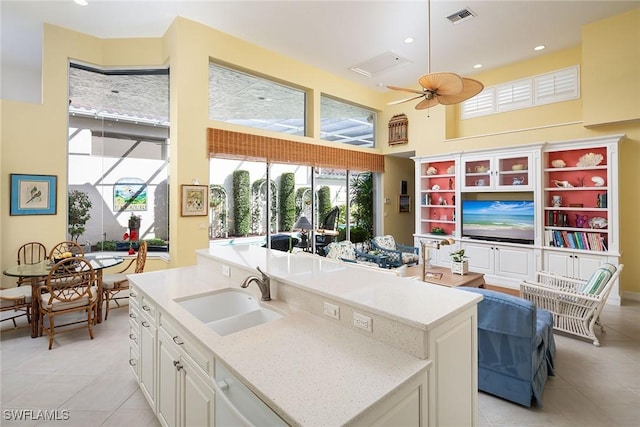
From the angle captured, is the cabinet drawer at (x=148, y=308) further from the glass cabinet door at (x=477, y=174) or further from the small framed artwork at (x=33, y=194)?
the glass cabinet door at (x=477, y=174)

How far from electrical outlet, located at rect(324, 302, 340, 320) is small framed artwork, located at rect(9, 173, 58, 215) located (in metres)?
5.09

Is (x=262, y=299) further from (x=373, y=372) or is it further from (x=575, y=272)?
(x=575, y=272)

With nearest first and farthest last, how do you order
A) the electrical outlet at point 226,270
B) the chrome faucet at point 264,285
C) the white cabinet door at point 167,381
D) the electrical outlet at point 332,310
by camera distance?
1. the electrical outlet at point 332,310
2. the white cabinet door at point 167,381
3. the chrome faucet at point 264,285
4. the electrical outlet at point 226,270

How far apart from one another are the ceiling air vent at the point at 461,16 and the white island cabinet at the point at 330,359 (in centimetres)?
431

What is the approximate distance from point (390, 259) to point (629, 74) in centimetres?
439

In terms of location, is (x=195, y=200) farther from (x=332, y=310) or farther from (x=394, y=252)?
(x=332, y=310)

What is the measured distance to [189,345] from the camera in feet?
5.17

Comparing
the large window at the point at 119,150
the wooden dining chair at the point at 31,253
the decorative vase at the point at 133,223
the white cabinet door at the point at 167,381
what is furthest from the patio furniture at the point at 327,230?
the white cabinet door at the point at 167,381

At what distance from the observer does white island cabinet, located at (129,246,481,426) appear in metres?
1.06

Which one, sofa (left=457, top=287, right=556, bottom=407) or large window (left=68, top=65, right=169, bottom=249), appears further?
large window (left=68, top=65, right=169, bottom=249)

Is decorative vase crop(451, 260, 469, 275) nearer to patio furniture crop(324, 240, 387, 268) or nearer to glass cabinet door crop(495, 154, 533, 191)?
patio furniture crop(324, 240, 387, 268)

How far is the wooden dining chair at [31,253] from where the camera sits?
4410mm

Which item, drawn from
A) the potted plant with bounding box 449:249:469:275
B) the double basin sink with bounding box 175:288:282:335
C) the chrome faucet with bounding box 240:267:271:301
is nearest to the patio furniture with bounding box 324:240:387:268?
the potted plant with bounding box 449:249:469:275

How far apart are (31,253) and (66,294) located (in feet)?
5.94
